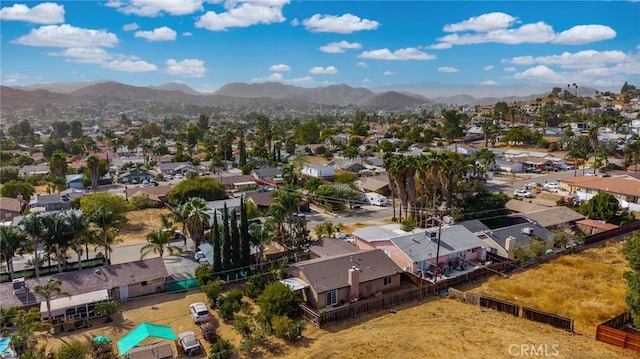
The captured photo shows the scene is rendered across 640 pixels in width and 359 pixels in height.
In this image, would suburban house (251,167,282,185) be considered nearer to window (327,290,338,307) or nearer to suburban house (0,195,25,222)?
suburban house (0,195,25,222)

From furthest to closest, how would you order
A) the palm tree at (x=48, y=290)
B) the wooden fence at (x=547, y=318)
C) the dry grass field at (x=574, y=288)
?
the dry grass field at (x=574, y=288) < the wooden fence at (x=547, y=318) < the palm tree at (x=48, y=290)

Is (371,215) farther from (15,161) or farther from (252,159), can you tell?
(15,161)

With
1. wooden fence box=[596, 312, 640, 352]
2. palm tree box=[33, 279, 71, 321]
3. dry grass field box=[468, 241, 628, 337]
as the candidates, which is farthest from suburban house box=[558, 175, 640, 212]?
palm tree box=[33, 279, 71, 321]

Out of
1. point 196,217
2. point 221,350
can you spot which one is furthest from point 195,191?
point 221,350

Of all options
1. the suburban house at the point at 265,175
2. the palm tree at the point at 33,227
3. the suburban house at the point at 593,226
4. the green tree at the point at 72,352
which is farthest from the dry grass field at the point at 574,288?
the suburban house at the point at 265,175

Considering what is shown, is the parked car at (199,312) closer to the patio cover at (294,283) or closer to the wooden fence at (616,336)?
the patio cover at (294,283)

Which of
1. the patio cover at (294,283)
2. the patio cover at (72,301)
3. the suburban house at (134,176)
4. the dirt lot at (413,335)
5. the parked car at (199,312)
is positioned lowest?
the dirt lot at (413,335)
